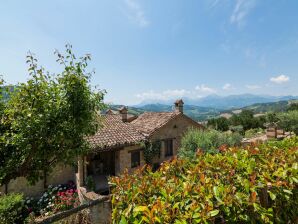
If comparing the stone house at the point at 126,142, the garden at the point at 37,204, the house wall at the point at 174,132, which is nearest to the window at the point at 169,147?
the stone house at the point at 126,142

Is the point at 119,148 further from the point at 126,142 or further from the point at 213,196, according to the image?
the point at 213,196

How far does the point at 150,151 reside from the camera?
18.6 meters

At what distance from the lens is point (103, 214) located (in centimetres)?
484

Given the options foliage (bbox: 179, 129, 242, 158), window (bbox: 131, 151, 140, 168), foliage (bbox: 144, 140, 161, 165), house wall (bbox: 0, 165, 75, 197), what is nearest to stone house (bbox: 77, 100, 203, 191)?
window (bbox: 131, 151, 140, 168)

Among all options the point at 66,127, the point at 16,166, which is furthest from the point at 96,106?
the point at 16,166

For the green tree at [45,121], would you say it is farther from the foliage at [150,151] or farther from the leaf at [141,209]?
the foliage at [150,151]

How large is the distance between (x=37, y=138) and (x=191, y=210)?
520 centimetres

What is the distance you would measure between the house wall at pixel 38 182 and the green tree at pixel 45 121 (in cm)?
674

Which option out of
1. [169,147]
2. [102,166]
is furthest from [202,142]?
[102,166]

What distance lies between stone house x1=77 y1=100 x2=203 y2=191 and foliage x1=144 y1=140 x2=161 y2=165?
31 centimetres

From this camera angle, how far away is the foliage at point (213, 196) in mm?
2627

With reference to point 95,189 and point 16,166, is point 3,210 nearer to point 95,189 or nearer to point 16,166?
point 16,166

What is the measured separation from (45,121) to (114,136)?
10837 mm

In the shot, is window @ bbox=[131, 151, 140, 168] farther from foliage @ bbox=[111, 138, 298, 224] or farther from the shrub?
foliage @ bbox=[111, 138, 298, 224]
